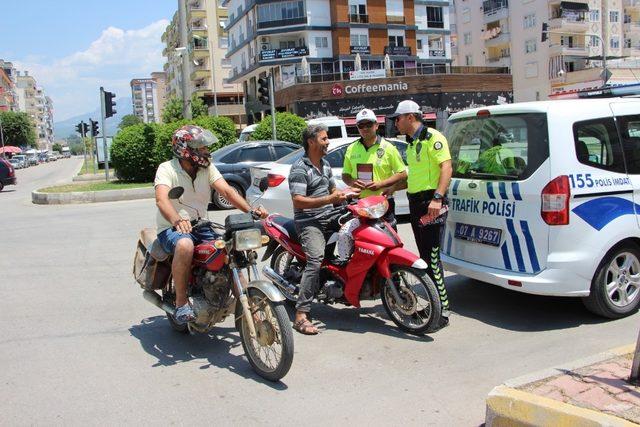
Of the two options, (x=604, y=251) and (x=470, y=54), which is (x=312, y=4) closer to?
(x=470, y=54)

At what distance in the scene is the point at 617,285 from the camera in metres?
A: 5.22

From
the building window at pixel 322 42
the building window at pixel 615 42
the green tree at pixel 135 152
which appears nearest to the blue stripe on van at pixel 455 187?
the green tree at pixel 135 152

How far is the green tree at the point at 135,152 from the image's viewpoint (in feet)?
70.3

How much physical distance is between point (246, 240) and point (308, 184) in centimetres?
121

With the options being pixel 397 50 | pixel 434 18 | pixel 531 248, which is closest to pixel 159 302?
pixel 531 248

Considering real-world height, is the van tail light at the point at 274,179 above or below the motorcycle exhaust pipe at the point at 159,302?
above

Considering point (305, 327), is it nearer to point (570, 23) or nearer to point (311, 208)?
point (311, 208)

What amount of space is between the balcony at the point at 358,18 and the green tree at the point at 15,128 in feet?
211

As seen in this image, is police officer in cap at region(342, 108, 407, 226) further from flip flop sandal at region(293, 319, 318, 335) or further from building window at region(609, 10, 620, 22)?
building window at region(609, 10, 620, 22)

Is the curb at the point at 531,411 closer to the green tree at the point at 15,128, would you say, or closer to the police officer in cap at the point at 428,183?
the police officer in cap at the point at 428,183

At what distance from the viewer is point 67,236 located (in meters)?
11.2

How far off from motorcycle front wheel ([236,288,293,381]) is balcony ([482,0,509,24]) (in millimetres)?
73732

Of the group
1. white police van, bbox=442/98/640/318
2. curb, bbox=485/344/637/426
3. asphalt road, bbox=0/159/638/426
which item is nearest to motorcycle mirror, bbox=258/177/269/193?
asphalt road, bbox=0/159/638/426

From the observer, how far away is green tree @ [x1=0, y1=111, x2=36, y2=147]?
10044cm
